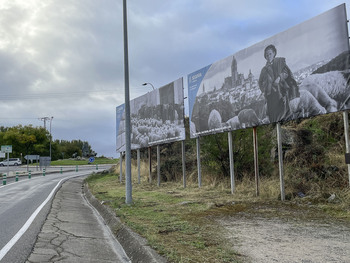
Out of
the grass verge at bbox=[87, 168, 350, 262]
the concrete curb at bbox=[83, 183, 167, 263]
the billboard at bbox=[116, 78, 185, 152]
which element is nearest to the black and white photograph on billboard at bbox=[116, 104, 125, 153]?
the billboard at bbox=[116, 78, 185, 152]

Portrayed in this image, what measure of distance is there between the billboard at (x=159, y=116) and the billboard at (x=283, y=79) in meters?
2.16

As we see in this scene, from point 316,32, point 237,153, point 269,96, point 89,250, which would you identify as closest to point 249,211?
point 269,96

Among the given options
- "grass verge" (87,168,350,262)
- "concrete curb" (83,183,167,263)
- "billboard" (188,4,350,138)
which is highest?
Answer: "billboard" (188,4,350,138)

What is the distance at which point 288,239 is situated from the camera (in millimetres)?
5676

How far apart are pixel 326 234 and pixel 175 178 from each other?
1307 centimetres

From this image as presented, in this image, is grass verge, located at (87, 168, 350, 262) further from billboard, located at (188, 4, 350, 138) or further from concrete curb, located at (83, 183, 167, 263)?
billboard, located at (188, 4, 350, 138)

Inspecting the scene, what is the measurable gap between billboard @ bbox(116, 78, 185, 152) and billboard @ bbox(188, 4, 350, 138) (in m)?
2.16

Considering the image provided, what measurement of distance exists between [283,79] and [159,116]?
8581mm

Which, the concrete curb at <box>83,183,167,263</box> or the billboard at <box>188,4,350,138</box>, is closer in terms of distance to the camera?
the concrete curb at <box>83,183,167,263</box>

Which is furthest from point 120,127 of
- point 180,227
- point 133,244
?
point 133,244

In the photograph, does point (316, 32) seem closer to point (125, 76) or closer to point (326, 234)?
point (326, 234)

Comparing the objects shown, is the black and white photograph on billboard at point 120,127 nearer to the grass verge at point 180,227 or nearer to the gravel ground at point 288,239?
the grass verge at point 180,227

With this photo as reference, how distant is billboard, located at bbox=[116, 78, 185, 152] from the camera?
15.7 m

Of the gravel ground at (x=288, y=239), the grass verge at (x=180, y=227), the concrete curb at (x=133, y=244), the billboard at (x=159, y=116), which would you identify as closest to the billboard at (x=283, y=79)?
the billboard at (x=159, y=116)
